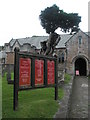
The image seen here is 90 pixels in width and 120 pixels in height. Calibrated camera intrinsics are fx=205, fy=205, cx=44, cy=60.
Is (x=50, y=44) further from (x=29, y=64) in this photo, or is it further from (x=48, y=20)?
(x=48, y=20)

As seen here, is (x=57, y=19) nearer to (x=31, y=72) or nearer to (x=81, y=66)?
(x=81, y=66)

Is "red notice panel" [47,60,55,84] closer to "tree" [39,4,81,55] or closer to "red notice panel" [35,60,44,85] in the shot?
"red notice panel" [35,60,44,85]

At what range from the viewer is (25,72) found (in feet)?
24.6

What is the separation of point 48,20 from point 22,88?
5104cm

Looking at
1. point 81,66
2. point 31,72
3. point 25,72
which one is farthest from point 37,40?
point 25,72

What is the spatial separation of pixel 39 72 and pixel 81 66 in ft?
108

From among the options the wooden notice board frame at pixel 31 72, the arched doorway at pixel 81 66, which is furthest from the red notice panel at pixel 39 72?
the arched doorway at pixel 81 66

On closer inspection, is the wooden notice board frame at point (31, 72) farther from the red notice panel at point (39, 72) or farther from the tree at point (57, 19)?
the tree at point (57, 19)

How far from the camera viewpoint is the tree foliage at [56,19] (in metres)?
56.6

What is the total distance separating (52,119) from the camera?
245 inches

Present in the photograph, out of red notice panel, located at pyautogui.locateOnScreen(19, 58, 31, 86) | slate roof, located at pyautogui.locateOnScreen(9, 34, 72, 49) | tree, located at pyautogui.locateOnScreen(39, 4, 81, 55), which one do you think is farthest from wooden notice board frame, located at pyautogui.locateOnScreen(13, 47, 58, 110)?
tree, located at pyautogui.locateOnScreen(39, 4, 81, 55)

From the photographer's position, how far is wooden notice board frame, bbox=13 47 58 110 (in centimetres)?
706

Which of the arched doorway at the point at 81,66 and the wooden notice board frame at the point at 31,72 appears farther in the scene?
the arched doorway at the point at 81,66

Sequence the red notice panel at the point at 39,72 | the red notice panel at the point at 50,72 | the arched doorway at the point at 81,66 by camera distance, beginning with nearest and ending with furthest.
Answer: the red notice panel at the point at 39,72, the red notice panel at the point at 50,72, the arched doorway at the point at 81,66
